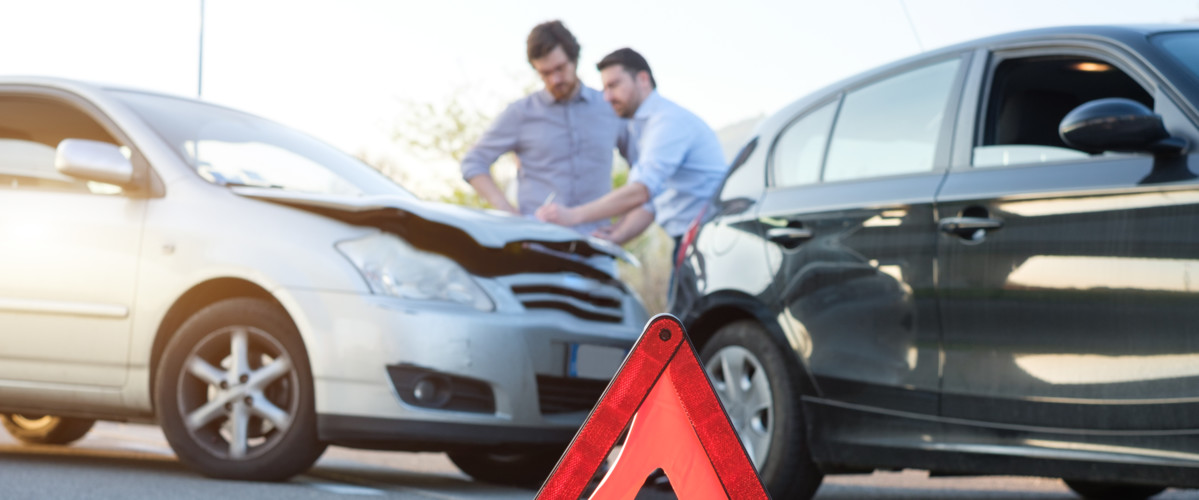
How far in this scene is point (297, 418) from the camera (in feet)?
17.5

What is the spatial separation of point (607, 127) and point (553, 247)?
1.66m

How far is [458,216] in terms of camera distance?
5.75m

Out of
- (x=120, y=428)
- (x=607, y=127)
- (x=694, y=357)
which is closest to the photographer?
(x=694, y=357)

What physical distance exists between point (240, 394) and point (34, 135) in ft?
5.66

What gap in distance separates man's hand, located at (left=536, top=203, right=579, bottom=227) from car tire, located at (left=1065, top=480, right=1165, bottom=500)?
2562 mm

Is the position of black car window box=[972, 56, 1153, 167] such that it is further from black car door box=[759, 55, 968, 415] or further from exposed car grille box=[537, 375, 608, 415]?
exposed car grille box=[537, 375, 608, 415]

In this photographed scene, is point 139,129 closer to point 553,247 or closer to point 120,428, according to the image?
point 553,247

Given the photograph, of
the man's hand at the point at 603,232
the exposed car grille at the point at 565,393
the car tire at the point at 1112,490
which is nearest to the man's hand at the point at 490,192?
the man's hand at the point at 603,232

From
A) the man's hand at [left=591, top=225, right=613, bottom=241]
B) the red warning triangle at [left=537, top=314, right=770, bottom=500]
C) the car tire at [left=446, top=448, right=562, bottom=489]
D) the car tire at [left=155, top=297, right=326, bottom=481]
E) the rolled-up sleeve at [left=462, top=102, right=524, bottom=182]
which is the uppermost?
the red warning triangle at [left=537, top=314, right=770, bottom=500]

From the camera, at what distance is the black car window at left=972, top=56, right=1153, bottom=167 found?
4340mm

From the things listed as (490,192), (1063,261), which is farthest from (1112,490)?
(490,192)

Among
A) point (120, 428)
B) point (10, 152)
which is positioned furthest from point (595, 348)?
point (120, 428)

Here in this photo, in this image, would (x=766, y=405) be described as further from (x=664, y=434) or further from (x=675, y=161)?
(x=664, y=434)

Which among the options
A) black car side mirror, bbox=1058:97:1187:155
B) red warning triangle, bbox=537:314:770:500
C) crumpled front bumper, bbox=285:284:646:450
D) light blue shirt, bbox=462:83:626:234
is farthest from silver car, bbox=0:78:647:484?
red warning triangle, bbox=537:314:770:500
